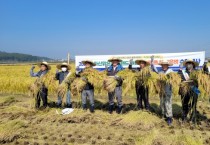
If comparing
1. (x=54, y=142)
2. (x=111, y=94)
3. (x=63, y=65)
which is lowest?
(x=54, y=142)

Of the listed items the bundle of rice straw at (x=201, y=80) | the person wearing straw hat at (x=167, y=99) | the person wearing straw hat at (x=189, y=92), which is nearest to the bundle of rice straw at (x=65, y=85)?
the person wearing straw hat at (x=167, y=99)

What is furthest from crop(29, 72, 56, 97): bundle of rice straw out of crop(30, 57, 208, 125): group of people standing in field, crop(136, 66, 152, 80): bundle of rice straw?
crop(136, 66, 152, 80): bundle of rice straw

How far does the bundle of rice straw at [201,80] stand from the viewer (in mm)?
5914

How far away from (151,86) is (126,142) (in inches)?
72.1

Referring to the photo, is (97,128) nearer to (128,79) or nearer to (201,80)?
(128,79)

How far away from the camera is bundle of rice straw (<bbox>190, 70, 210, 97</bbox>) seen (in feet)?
19.4

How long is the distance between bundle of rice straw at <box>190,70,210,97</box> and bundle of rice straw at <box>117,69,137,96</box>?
4.55 ft

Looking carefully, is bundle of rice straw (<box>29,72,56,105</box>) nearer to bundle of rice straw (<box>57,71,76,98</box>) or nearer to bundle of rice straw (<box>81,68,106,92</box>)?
bundle of rice straw (<box>57,71,76,98</box>)

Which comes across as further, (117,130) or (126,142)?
(117,130)

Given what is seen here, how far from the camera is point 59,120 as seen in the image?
21.2 ft

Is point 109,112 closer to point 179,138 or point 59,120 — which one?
point 59,120

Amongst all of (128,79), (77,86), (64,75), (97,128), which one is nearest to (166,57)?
(128,79)

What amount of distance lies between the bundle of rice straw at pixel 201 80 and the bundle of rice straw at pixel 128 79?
139 centimetres

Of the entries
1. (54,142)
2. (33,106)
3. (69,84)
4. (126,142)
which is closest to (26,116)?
(33,106)
